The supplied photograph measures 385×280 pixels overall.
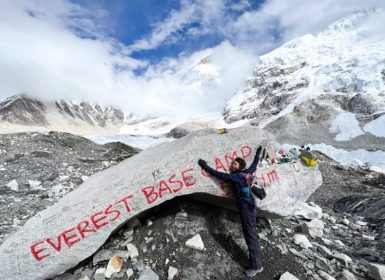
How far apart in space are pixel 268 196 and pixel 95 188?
3.39 m

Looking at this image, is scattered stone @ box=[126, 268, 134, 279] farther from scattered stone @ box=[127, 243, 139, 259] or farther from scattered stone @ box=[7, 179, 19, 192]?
scattered stone @ box=[7, 179, 19, 192]

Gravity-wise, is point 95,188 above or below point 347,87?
below

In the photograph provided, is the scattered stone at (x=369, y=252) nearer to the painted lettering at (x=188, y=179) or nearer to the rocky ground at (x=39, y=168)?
the painted lettering at (x=188, y=179)

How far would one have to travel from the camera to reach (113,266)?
6.09 m

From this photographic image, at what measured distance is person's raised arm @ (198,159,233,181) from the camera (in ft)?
20.6

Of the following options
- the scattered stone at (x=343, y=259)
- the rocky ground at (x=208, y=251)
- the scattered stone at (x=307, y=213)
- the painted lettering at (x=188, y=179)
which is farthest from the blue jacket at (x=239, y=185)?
the scattered stone at (x=307, y=213)

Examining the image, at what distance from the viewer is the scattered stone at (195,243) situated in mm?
6301

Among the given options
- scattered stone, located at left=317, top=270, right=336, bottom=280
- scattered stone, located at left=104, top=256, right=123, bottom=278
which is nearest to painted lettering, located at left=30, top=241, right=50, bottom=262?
scattered stone, located at left=104, top=256, right=123, bottom=278

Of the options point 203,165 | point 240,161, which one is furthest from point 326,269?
point 203,165

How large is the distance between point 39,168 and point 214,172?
949cm

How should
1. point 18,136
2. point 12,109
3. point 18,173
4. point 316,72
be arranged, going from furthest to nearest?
point 12,109 < point 316,72 < point 18,136 < point 18,173

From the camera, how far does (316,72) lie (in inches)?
6220

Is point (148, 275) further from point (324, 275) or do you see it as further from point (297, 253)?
point (324, 275)

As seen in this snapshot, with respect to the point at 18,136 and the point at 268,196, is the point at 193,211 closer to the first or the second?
the point at 268,196
